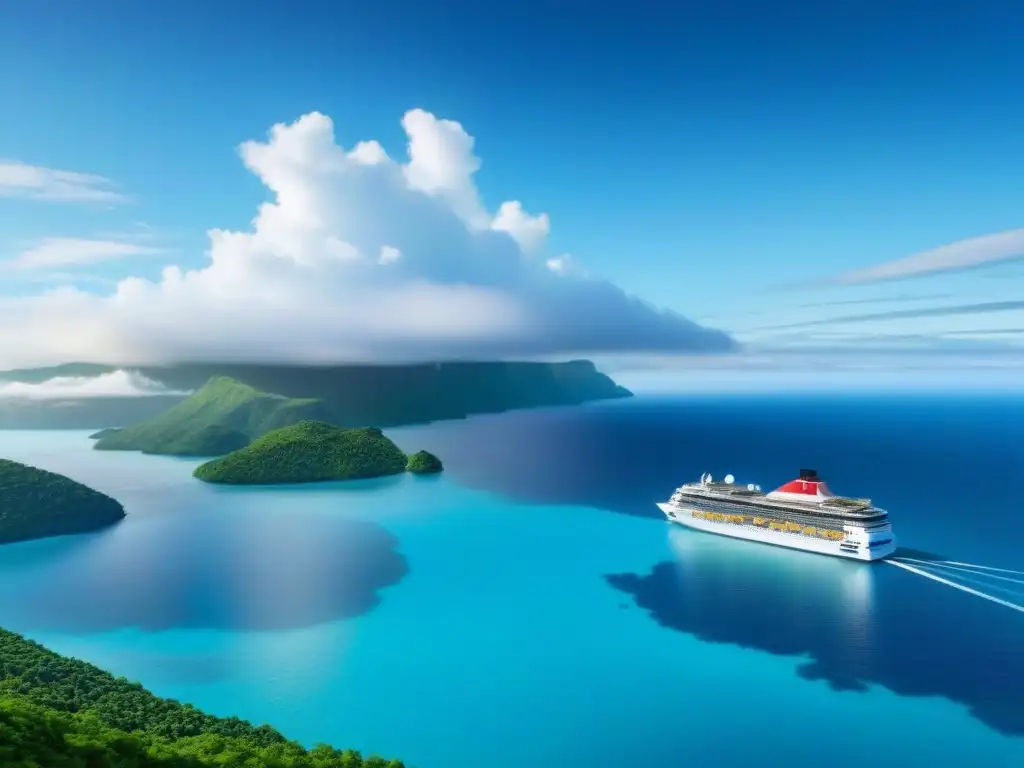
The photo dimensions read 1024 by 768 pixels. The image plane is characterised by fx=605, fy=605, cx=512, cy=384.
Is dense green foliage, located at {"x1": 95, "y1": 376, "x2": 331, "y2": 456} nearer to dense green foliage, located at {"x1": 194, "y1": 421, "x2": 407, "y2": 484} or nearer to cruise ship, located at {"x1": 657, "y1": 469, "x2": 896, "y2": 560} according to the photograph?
dense green foliage, located at {"x1": 194, "y1": 421, "x2": 407, "y2": 484}

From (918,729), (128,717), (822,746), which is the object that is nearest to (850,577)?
(918,729)

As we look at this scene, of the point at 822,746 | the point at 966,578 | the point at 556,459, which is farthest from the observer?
the point at 556,459

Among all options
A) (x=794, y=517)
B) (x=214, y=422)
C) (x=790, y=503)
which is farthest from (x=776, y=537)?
(x=214, y=422)

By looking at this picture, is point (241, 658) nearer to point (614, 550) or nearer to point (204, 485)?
point (614, 550)

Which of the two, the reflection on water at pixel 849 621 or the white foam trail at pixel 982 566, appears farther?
the white foam trail at pixel 982 566

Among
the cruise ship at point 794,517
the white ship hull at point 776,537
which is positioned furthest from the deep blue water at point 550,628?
the cruise ship at point 794,517

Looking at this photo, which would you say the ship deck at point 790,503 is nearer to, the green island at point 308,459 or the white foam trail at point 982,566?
the white foam trail at point 982,566
